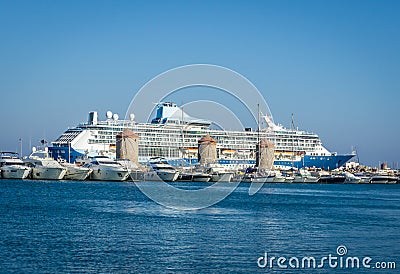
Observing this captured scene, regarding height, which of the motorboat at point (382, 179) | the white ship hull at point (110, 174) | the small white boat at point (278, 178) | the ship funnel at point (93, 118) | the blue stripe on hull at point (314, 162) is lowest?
the motorboat at point (382, 179)

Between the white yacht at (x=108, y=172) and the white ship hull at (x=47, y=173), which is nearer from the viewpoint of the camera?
the white ship hull at (x=47, y=173)

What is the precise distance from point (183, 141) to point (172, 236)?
204 feet

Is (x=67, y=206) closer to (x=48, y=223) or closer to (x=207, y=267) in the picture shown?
(x=48, y=223)

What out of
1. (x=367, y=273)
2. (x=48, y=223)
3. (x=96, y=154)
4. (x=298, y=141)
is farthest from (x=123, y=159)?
(x=367, y=273)

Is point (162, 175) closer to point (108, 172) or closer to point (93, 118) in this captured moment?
point (108, 172)

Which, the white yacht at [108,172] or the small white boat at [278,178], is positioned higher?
the white yacht at [108,172]

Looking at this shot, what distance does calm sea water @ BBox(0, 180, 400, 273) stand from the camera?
52.4 feet

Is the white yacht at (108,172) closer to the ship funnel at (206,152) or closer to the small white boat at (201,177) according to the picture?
the small white boat at (201,177)

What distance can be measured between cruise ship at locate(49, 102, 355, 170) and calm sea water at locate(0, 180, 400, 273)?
150 ft

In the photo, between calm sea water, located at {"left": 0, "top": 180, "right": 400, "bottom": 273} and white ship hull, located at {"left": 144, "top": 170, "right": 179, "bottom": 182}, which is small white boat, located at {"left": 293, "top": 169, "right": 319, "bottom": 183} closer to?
white ship hull, located at {"left": 144, "top": 170, "right": 179, "bottom": 182}

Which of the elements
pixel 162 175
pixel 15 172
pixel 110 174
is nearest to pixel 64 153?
pixel 110 174

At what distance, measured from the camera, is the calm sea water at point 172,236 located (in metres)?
16.0

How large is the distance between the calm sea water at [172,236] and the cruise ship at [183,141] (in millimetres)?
45637

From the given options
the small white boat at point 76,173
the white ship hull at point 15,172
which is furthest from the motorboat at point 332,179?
the white ship hull at point 15,172
